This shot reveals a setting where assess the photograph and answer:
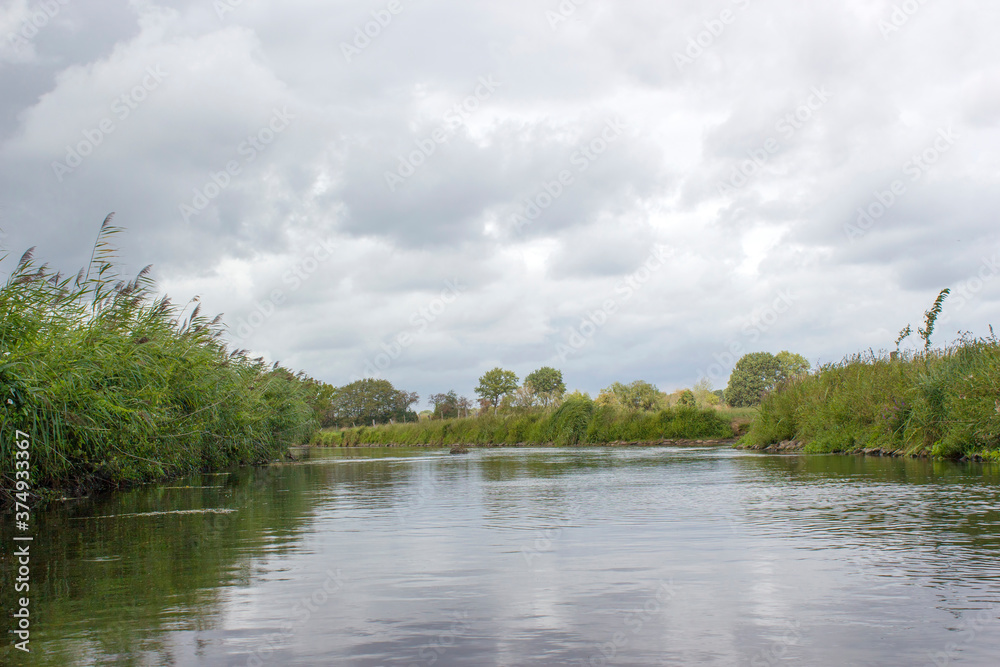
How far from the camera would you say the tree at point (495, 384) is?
122 metres

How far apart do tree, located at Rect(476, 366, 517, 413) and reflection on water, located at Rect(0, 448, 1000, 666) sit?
109 meters

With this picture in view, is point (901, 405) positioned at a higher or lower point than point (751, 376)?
lower

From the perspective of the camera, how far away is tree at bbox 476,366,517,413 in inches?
4786

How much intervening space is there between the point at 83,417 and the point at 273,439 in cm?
2068

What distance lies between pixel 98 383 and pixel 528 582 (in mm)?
8722

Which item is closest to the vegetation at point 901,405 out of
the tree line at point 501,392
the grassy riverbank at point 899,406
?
the grassy riverbank at point 899,406

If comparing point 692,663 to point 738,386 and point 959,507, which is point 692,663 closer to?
point 959,507

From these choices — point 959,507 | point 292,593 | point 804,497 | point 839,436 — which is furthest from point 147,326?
point 839,436

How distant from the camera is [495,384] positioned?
121750 millimetres
